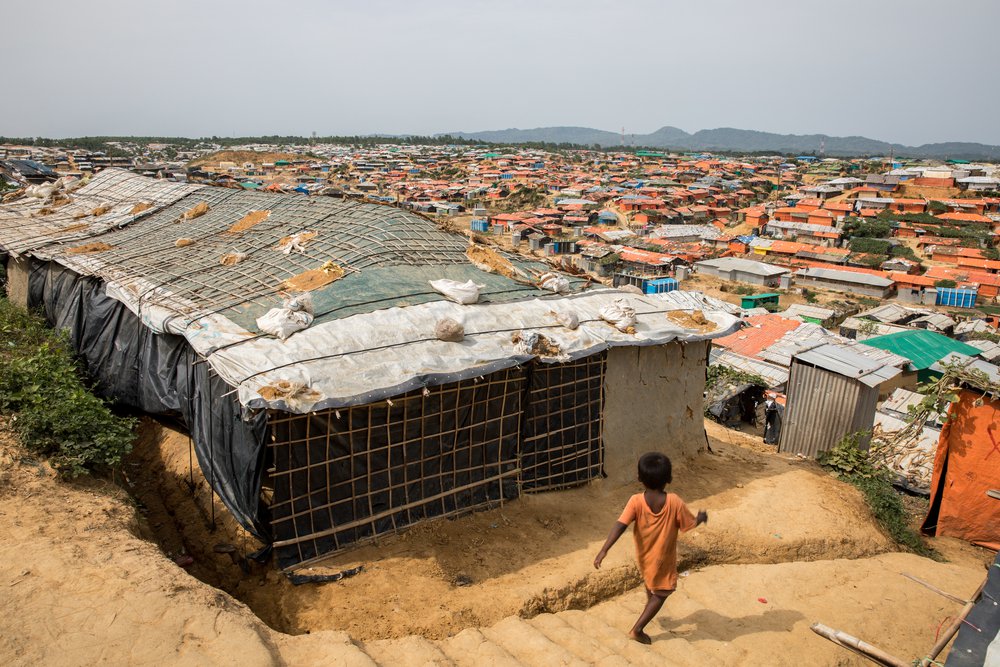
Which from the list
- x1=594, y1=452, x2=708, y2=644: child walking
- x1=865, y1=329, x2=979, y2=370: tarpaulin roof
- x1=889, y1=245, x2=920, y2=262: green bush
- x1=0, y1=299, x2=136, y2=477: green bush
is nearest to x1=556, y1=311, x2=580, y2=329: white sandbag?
x1=594, y1=452, x2=708, y2=644: child walking

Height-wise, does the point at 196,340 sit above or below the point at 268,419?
above

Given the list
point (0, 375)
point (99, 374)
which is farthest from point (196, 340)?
point (99, 374)

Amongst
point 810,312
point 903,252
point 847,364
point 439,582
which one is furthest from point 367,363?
point 903,252

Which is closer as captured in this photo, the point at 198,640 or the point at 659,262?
the point at 198,640

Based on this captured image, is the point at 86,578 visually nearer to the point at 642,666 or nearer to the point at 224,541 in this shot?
the point at 224,541

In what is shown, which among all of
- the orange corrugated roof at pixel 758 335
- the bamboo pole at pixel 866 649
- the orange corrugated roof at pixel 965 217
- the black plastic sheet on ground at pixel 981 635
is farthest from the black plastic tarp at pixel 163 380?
the orange corrugated roof at pixel 965 217

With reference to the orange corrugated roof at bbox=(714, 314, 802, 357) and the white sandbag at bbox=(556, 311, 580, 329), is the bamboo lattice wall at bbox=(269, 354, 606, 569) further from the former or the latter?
the orange corrugated roof at bbox=(714, 314, 802, 357)

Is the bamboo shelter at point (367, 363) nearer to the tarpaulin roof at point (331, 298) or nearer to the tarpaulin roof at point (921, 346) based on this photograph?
the tarpaulin roof at point (331, 298)
